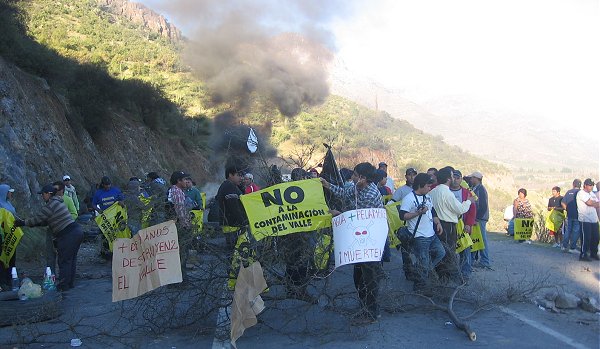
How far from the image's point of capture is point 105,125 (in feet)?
85.6

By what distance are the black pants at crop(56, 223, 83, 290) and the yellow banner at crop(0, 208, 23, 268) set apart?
56cm

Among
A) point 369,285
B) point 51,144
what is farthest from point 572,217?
point 51,144

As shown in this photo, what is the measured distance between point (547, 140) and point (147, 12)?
155 meters

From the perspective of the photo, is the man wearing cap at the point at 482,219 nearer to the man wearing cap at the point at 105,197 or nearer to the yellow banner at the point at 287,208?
the yellow banner at the point at 287,208

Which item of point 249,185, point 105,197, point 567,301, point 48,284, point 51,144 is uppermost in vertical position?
point 51,144

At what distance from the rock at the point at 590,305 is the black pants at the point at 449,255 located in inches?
58.4

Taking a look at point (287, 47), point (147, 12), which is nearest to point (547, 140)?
point (147, 12)

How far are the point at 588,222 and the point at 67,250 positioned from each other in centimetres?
932

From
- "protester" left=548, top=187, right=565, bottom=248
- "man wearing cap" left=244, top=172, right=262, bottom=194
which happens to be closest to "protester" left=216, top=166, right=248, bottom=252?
"man wearing cap" left=244, top=172, right=262, bottom=194

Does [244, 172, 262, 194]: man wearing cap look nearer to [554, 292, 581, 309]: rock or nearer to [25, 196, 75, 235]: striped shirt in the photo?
[25, 196, 75, 235]: striped shirt

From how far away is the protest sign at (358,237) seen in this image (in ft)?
19.7

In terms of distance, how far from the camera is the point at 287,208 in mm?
6160

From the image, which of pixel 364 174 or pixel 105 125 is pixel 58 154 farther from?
pixel 364 174

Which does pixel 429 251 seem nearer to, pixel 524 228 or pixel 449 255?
pixel 449 255
